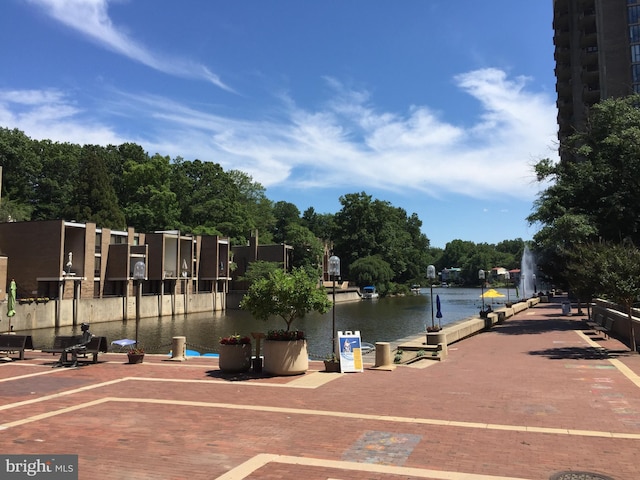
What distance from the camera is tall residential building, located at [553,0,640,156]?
74.9 meters

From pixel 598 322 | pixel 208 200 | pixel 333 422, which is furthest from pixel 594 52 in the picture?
pixel 333 422

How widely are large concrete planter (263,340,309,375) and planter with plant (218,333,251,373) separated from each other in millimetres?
821

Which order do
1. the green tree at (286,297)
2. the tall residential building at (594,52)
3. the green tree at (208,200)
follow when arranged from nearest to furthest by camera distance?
the green tree at (286,297)
the tall residential building at (594,52)
the green tree at (208,200)

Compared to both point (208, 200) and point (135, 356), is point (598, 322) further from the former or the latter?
point (208, 200)

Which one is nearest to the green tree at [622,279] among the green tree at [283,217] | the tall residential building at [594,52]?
the tall residential building at [594,52]

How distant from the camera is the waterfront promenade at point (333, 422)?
6.63m

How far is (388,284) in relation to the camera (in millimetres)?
114250

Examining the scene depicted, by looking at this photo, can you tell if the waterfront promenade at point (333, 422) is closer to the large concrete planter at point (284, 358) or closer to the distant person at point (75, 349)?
the large concrete planter at point (284, 358)

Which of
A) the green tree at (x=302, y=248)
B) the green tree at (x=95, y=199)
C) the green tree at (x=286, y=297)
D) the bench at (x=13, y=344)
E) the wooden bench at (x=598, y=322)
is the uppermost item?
the green tree at (x=95, y=199)

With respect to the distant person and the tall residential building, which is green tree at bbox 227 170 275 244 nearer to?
the tall residential building

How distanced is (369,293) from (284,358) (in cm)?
9477

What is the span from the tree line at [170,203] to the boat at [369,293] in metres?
1.85

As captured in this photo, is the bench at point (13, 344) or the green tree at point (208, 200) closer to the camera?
the bench at point (13, 344)

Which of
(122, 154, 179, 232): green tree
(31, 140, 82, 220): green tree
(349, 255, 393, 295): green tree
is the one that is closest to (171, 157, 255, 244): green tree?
(122, 154, 179, 232): green tree
